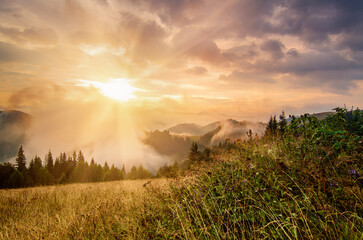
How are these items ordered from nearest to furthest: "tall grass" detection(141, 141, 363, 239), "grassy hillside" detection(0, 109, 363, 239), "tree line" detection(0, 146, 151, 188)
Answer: "tall grass" detection(141, 141, 363, 239) < "grassy hillside" detection(0, 109, 363, 239) < "tree line" detection(0, 146, 151, 188)

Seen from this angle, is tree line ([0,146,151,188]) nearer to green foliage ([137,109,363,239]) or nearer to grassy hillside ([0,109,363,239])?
grassy hillside ([0,109,363,239])

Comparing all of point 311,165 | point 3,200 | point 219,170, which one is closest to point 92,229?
point 219,170

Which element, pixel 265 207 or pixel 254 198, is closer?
pixel 265 207

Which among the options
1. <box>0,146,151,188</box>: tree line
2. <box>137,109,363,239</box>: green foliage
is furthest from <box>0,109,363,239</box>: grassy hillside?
<box>0,146,151,188</box>: tree line

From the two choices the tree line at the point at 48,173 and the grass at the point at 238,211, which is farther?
the tree line at the point at 48,173

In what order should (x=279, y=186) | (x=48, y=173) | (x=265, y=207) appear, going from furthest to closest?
(x=48, y=173)
(x=279, y=186)
(x=265, y=207)

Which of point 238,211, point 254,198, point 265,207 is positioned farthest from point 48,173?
point 265,207

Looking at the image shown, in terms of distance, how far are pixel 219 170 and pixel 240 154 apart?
45.2 inches

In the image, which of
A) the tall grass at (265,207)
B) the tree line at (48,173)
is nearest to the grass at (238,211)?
the tall grass at (265,207)

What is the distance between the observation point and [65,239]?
3113 mm

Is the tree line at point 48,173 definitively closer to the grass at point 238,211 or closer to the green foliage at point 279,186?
the grass at point 238,211

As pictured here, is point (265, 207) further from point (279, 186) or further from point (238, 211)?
point (279, 186)

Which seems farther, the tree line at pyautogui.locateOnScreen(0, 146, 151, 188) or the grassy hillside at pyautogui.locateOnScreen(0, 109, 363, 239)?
the tree line at pyautogui.locateOnScreen(0, 146, 151, 188)

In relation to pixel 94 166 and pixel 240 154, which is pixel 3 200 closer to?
pixel 240 154
